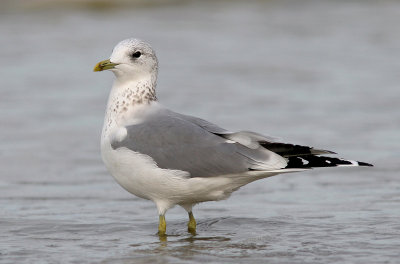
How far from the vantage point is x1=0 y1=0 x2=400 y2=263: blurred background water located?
6.04m

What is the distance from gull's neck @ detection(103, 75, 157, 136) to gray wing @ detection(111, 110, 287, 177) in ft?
0.71

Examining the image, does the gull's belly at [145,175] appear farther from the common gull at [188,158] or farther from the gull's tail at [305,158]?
the gull's tail at [305,158]

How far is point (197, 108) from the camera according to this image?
37.3 feet

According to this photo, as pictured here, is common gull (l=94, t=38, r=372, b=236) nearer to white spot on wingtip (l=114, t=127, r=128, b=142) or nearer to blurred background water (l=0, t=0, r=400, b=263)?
white spot on wingtip (l=114, t=127, r=128, b=142)

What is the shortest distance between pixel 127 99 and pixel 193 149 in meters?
0.75

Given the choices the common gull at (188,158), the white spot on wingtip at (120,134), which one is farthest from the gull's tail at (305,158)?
the white spot on wingtip at (120,134)

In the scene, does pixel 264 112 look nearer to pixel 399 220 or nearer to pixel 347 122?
pixel 347 122

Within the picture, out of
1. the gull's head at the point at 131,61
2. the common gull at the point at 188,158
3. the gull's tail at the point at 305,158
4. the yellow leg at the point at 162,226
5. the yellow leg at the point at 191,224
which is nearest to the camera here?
the gull's tail at the point at 305,158

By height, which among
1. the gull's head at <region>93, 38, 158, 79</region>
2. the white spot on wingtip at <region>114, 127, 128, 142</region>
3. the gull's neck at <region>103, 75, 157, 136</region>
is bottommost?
the white spot on wingtip at <region>114, 127, 128, 142</region>

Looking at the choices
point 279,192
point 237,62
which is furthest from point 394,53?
point 279,192

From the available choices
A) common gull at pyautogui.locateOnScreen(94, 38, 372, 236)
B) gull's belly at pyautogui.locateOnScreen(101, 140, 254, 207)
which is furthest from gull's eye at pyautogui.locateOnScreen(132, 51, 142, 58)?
gull's belly at pyautogui.locateOnScreen(101, 140, 254, 207)

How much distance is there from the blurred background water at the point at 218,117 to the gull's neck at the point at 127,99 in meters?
0.82

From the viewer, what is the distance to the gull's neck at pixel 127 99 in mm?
6406

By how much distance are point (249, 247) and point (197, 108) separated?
18.5 ft
